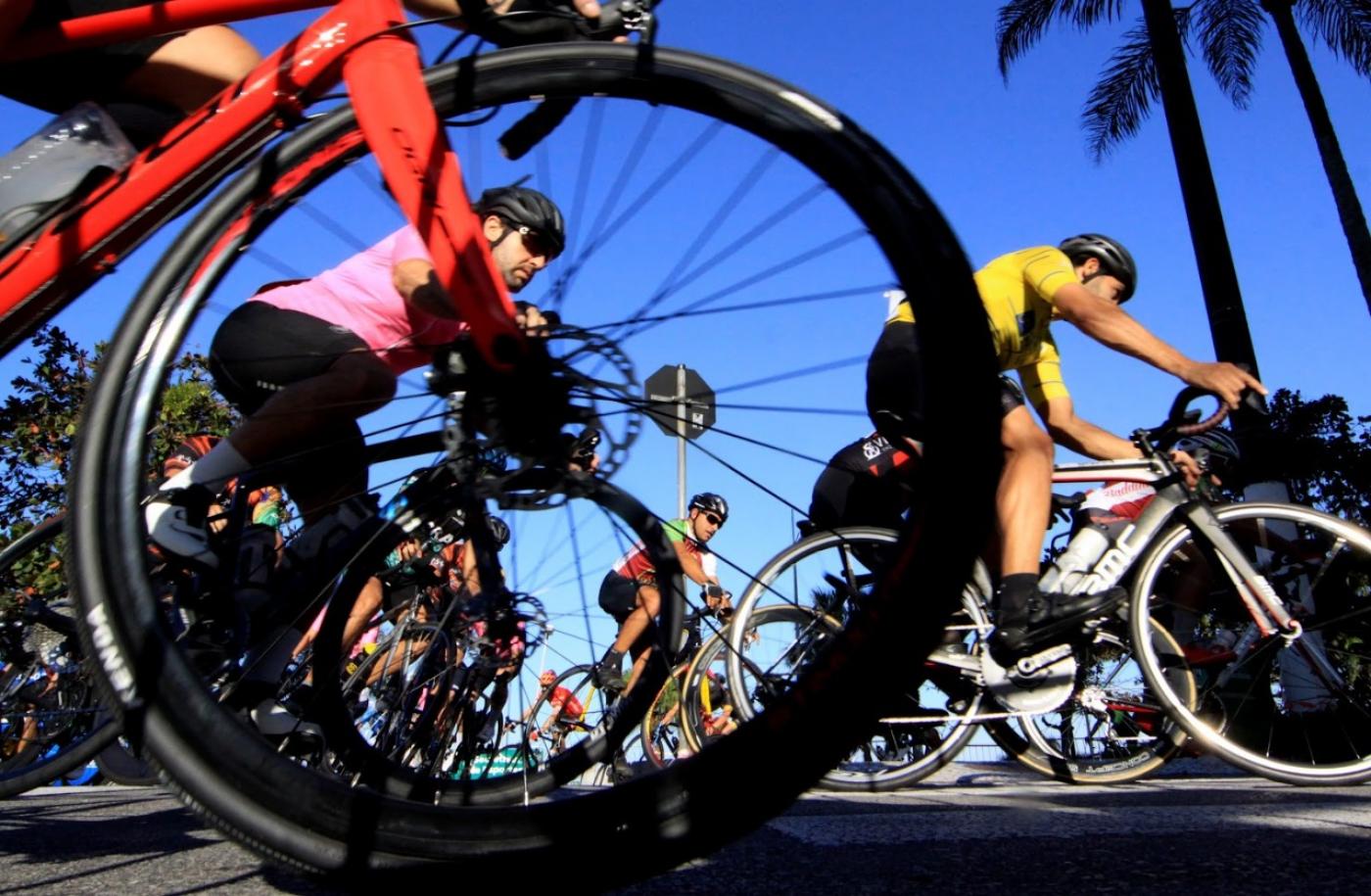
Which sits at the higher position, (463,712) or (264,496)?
(264,496)

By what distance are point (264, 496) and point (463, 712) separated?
509 millimetres

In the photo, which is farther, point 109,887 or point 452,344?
point 109,887

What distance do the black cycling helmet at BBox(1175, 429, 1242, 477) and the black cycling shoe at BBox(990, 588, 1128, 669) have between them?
3.68ft

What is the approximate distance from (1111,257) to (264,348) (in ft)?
12.0

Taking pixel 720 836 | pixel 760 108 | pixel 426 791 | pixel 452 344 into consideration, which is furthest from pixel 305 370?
pixel 720 836

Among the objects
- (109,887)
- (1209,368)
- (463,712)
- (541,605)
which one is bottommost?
(109,887)

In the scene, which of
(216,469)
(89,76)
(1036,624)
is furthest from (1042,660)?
(89,76)

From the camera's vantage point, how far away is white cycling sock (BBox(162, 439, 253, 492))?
1.97 metres

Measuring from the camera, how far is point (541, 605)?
2.08 metres

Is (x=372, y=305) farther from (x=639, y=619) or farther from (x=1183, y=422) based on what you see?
(x=1183, y=422)

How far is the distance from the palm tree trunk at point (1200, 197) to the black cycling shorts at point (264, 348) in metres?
11.6

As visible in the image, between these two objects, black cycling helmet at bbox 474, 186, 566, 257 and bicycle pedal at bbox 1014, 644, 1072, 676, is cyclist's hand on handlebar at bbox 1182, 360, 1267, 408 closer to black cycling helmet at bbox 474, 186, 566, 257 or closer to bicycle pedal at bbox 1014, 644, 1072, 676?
bicycle pedal at bbox 1014, 644, 1072, 676

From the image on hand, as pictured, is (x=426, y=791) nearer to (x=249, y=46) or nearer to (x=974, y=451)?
(x=974, y=451)

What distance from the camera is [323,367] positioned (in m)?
2.08
